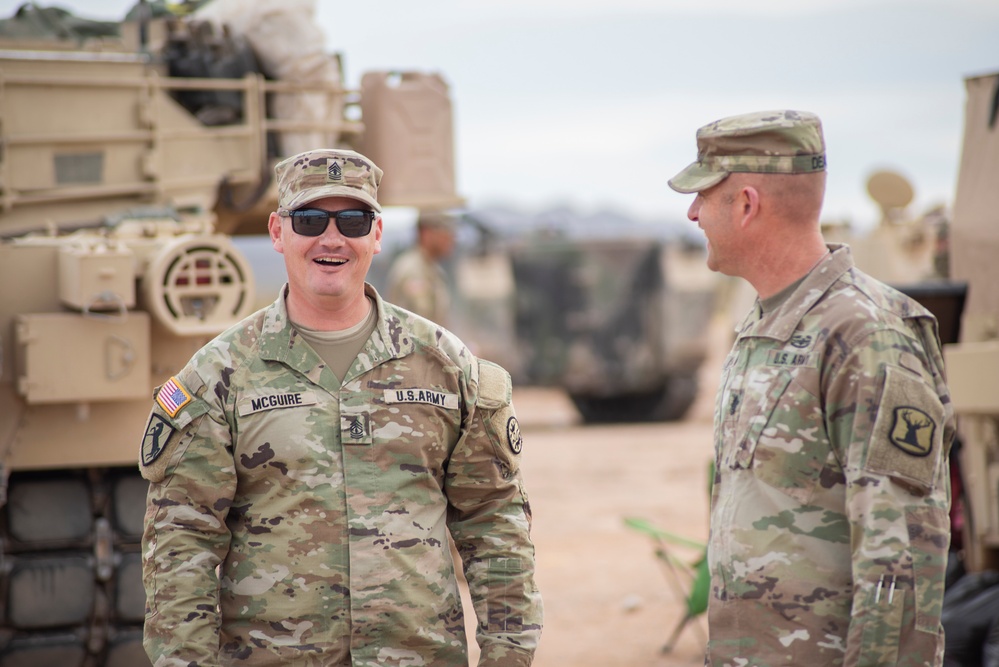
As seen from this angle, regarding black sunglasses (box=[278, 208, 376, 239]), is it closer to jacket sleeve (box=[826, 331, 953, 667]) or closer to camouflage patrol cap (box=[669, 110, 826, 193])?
camouflage patrol cap (box=[669, 110, 826, 193])

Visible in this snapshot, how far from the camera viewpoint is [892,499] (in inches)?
95.6

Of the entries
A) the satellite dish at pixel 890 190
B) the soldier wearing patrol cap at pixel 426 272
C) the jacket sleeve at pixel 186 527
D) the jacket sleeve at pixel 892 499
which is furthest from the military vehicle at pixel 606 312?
the jacket sleeve at pixel 892 499

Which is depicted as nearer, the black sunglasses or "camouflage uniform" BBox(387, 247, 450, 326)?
the black sunglasses

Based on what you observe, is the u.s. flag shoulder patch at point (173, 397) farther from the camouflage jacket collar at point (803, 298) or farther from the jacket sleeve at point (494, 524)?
the camouflage jacket collar at point (803, 298)

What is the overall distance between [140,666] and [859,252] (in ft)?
19.7

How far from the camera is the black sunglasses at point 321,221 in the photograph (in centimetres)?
282

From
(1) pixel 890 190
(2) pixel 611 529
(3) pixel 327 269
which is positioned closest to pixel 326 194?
(3) pixel 327 269

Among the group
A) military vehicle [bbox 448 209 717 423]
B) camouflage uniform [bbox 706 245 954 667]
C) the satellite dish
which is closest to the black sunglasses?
camouflage uniform [bbox 706 245 954 667]

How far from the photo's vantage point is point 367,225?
112 inches

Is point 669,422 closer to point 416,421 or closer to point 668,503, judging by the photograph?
point 668,503

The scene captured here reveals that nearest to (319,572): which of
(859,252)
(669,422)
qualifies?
(859,252)

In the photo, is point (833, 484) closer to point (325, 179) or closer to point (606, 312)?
point (325, 179)

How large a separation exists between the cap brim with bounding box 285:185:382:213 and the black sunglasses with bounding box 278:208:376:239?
0.02m

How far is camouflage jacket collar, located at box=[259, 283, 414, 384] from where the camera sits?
2809mm
